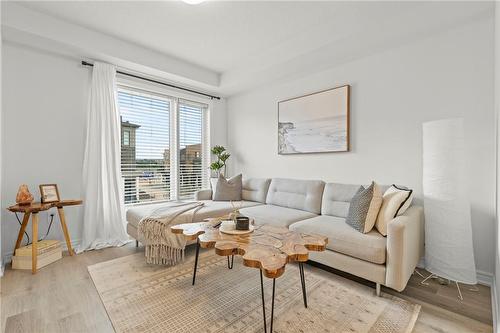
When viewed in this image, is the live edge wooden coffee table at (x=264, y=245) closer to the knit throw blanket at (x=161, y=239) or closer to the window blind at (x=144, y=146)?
the knit throw blanket at (x=161, y=239)

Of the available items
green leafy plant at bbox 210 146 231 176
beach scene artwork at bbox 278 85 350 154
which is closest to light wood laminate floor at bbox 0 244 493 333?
beach scene artwork at bbox 278 85 350 154

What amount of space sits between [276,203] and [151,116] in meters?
2.46

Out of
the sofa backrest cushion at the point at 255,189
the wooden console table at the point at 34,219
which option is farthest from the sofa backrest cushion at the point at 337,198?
the wooden console table at the point at 34,219

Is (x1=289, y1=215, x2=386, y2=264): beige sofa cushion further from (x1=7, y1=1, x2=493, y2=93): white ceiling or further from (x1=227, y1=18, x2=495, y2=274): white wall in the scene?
(x1=7, y1=1, x2=493, y2=93): white ceiling

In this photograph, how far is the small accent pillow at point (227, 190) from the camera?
3.73 meters

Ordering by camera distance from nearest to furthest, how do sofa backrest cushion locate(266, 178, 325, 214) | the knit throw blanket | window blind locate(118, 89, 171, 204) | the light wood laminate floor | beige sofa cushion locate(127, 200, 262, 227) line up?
the light wood laminate floor < the knit throw blanket < beige sofa cushion locate(127, 200, 262, 227) < sofa backrest cushion locate(266, 178, 325, 214) < window blind locate(118, 89, 171, 204)

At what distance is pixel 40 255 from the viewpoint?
2.43 m

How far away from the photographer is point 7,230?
2629 millimetres

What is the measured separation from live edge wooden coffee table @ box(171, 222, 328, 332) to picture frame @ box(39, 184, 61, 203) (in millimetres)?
1782

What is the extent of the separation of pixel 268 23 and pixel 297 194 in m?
→ 2.14

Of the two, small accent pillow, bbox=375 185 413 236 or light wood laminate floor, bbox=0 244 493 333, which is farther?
small accent pillow, bbox=375 185 413 236

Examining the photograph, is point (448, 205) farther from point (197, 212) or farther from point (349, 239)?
point (197, 212)

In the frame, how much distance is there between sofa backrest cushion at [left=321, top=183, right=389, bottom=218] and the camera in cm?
270

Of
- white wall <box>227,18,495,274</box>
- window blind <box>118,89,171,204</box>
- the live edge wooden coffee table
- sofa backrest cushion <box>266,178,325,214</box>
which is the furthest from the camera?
window blind <box>118,89,171,204</box>
